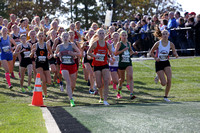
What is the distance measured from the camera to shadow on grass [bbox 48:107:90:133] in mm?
6599

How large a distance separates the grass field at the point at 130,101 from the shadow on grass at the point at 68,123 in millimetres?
163

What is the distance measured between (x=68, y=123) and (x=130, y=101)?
4569mm

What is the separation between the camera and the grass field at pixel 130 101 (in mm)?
7359

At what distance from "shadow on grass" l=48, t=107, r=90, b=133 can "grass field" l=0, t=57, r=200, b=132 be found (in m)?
0.16

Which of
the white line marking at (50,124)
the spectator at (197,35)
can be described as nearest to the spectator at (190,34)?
the spectator at (197,35)

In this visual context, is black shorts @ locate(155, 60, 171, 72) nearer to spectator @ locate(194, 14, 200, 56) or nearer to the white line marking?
the white line marking

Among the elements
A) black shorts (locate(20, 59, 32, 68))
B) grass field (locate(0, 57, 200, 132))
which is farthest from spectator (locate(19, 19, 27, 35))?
→ black shorts (locate(20, 59, 32, 68))

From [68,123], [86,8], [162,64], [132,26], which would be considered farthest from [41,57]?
[86,8]

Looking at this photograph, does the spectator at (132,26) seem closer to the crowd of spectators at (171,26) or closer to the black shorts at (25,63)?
the crowd of spectators at (171,26)

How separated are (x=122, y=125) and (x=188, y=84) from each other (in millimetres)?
9062

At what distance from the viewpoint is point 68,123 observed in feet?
24.1

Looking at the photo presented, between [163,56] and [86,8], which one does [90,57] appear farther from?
[86,8]

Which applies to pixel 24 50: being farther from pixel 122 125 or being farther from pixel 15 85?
pixel 122 125

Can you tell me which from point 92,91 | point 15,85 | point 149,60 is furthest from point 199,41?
point 15,85
